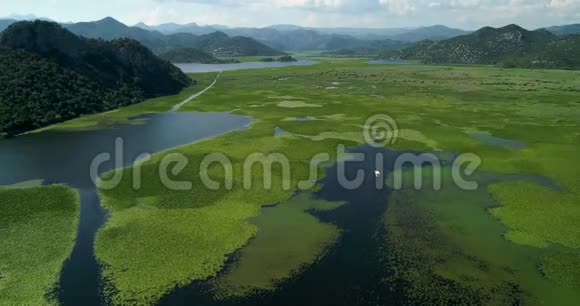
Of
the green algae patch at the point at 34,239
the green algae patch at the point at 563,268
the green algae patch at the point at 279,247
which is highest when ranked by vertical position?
the green algae patch at the point at 34,239

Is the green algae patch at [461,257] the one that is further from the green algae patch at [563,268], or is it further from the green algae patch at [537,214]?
the green algae patch at [537,214]

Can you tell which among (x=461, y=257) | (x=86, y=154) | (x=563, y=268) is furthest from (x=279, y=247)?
(x=86, y=154)

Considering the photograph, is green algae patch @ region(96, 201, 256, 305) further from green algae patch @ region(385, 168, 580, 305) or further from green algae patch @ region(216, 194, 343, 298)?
green algae patch @ region(385, 168, 580, 305)

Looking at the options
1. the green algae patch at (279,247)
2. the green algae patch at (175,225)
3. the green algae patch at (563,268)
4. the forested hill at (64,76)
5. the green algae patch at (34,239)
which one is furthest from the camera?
the forested hill at (64,76)

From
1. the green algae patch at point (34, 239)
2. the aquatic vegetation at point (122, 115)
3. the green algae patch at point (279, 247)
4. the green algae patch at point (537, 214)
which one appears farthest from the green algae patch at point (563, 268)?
the aquatic vegetation at point (122, 115)

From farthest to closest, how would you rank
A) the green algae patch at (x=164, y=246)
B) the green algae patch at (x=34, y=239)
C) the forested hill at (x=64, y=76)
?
the forested hill at (x=64, y=76)
the green algae patch at (x=164, y=246)
the green algae patch at (x=34, y=239)

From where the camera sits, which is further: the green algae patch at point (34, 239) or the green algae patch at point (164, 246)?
the green algae patch at point (164, 246)

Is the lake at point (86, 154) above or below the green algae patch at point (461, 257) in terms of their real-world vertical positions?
above
